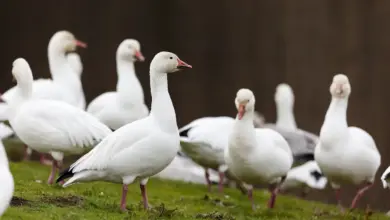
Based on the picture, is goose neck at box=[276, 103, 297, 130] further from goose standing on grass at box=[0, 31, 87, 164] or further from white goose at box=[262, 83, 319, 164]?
goose standing on grass at box=[0, 31, 87, 164]

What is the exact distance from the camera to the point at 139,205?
31.9 ft

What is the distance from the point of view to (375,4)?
2897cm

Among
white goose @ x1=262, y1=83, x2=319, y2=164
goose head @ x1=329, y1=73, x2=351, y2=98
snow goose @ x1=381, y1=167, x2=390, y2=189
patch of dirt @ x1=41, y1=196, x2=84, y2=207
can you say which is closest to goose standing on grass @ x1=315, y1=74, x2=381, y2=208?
goose head @ x1=329, y1=73, x2=351, y2=98

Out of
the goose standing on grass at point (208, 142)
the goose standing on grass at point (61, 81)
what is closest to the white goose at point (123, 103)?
the goose standing on grass at point (61, 81)

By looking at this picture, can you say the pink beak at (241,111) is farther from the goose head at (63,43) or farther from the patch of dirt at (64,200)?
the goose head at (63,43)

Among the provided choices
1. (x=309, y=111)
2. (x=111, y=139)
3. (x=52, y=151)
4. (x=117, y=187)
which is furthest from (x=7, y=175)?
(x=309, y=111)

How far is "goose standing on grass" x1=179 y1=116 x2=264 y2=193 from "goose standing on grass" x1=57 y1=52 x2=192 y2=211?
2.93 metres

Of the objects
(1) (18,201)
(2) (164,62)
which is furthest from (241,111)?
(1) (18,201)

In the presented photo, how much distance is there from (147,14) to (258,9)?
4381 millimetres

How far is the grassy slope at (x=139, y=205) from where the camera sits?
859 cm

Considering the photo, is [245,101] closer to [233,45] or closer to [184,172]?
[184,172]

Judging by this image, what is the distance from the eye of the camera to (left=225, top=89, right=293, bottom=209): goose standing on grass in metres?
10.5

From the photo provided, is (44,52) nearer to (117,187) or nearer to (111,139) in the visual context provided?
(117,187)

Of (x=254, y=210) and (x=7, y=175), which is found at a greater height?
(x=7, y=175)
